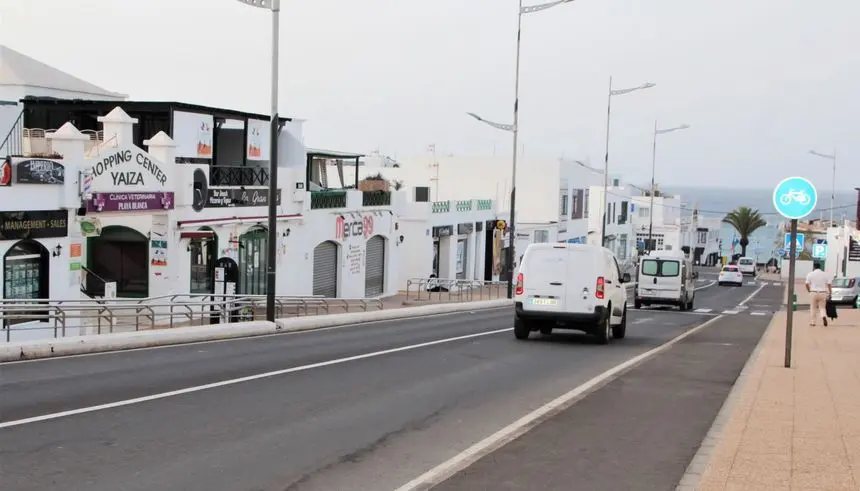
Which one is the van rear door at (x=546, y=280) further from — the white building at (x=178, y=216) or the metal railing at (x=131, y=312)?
the metal railing at (x=131, y=312)

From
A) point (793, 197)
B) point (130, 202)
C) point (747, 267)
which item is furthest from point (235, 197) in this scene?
point (747, 267)

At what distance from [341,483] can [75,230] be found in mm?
18833

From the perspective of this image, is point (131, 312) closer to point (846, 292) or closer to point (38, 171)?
point (38, 171)

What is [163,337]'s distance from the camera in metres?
17.5

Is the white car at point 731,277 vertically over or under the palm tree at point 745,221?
under

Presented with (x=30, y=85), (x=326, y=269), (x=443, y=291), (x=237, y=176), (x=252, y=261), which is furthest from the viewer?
(x=443, y=291)

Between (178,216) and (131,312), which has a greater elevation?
(178,216)

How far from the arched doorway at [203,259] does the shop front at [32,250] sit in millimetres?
5809

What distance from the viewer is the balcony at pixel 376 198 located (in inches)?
1729

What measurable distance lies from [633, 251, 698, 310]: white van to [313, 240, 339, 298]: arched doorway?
1253cm

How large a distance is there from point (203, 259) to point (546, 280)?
13.9 meters

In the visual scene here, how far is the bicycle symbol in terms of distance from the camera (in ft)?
44.3

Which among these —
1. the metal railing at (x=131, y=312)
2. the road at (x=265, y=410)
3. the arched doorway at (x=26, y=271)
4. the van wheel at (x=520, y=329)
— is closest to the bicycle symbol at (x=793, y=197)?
the road at (x=265, y=410)

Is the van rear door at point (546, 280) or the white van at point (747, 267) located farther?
the white van at point (747, 267)
